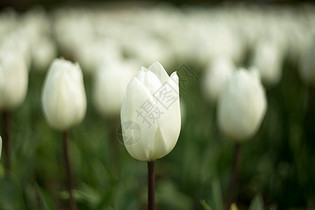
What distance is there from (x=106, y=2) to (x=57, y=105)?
16708 mm

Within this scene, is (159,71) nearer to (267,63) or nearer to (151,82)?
(151,82)

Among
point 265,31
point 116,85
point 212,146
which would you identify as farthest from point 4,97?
point 265,31

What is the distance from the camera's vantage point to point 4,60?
167cm

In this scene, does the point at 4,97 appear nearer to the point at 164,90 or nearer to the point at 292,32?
the point at 164,90

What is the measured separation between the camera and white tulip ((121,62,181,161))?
1.06m

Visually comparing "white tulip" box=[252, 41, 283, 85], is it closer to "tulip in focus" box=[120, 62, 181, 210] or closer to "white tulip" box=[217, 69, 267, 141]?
"white tulip" box=[217, 69, 267, 141]

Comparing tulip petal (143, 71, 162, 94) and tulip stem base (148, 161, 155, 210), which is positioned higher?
tulip petal (143, 71, 162, 94)

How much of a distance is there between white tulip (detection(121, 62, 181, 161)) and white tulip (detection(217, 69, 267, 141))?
0.58 m

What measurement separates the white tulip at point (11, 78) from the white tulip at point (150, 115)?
86cm

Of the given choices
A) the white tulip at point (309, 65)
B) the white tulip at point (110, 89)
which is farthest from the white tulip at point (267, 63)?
the white tulip at point (110, 89)

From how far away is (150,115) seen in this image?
1.06 meters

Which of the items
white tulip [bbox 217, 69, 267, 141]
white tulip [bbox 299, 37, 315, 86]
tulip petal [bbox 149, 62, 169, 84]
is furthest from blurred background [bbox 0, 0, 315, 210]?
tulip petal [bbox 149, 62, 169, 84]

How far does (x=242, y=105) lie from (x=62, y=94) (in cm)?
83

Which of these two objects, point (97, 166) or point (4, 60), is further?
point (97, 166)
